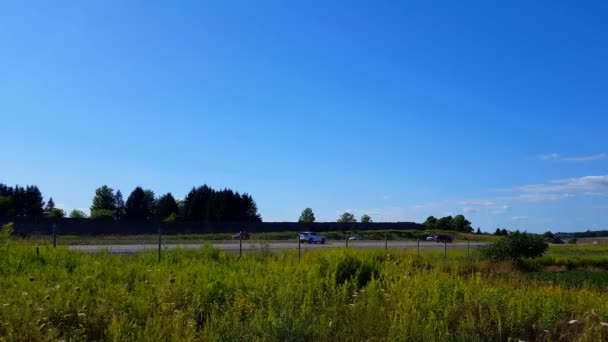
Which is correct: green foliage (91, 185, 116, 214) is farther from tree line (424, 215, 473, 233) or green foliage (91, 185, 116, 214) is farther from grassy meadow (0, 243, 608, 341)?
grassy meadow (0, 243, 608, 341)

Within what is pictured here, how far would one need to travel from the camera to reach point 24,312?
5699mm

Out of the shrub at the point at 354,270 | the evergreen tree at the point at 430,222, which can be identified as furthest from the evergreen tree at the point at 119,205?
the shrub at the point at 354,270

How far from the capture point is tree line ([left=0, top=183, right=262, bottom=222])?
127375 millimetres

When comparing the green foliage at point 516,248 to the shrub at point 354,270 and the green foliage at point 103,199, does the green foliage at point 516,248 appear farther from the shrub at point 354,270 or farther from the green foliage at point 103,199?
the green foliage at point 103,199

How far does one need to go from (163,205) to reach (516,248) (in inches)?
4217

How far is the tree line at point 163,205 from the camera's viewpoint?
418 feet

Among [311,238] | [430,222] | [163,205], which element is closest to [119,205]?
[163,205]

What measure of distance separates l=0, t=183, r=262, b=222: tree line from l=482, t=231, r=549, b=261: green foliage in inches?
3645

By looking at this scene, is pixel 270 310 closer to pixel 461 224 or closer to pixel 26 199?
pixel 461 224

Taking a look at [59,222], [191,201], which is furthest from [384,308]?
[191,201]

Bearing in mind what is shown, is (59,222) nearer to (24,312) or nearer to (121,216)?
(24,312)

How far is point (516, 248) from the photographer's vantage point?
36062 millimetres

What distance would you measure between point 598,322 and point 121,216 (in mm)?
141390

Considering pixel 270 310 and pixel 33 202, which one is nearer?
pixel 270 310
